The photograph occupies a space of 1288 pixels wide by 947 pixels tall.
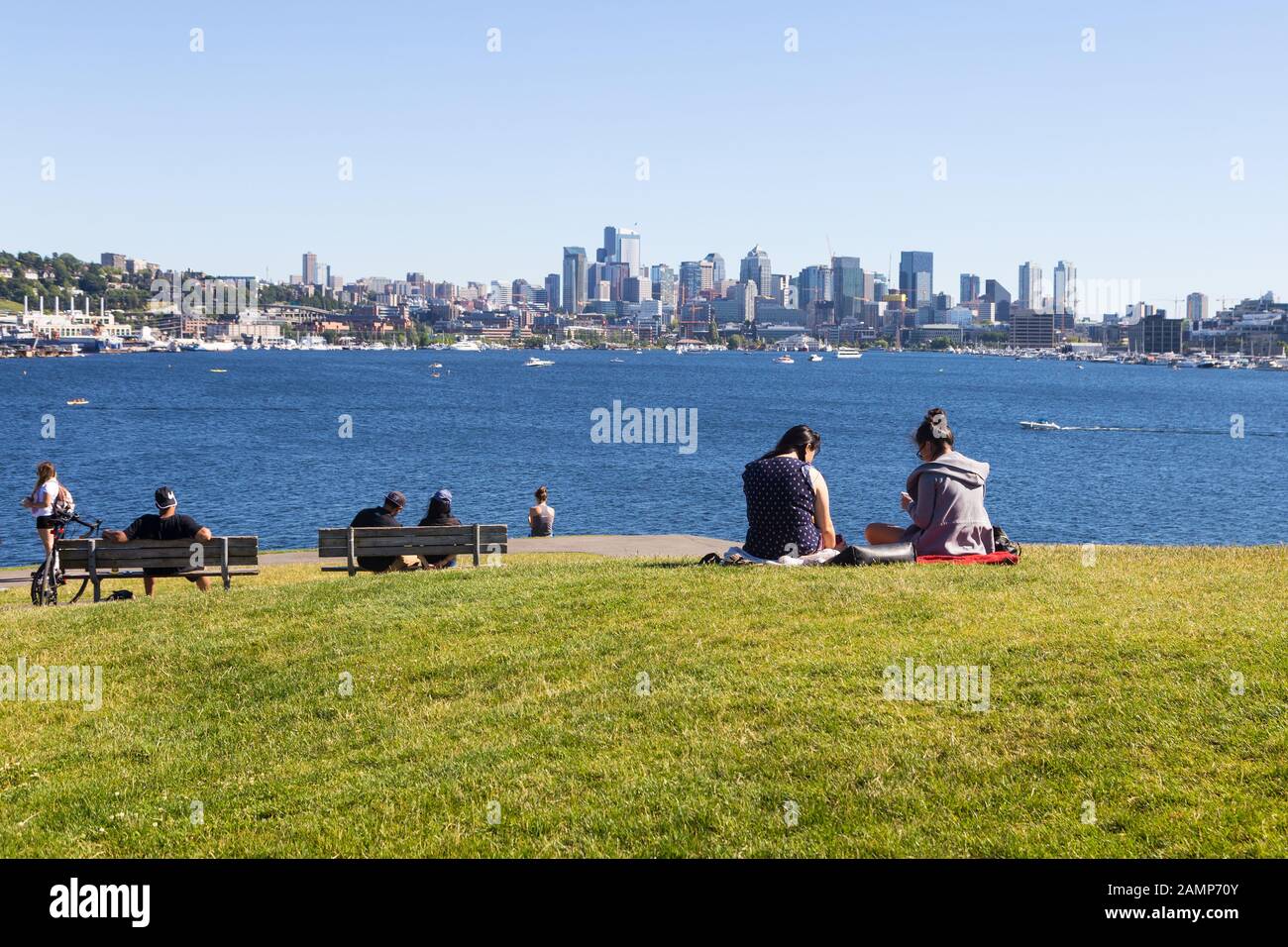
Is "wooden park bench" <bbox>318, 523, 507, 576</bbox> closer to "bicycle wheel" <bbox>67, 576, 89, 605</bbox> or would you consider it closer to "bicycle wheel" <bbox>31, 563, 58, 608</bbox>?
"bicycle wheel" <bbox>67, 576, 89, 605</bbox>

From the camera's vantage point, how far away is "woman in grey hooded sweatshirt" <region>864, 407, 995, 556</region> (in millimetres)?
11148

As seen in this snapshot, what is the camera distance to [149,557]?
47.9 ft

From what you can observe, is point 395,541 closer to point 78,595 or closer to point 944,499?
point 78,595

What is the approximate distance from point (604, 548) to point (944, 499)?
10.1m

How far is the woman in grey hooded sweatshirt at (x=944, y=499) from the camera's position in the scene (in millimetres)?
11148

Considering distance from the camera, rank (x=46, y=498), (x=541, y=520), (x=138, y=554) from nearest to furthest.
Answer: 1. (x=138, y=554)
2. (x=46, y=498)
3. (x=541, y=520)

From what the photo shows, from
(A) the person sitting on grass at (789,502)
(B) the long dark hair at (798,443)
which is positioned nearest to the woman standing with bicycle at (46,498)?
(A) the person sitting on grass at (789,502)

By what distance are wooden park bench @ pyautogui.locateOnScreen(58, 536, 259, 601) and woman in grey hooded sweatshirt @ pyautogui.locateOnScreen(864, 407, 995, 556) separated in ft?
25.2

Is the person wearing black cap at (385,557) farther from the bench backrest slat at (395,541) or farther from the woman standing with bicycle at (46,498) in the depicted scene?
the woman standing with bicycle at (46,498)

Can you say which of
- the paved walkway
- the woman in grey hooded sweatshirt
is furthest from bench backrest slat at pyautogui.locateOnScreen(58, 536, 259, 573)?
the woman in grey hooded sweatshirt

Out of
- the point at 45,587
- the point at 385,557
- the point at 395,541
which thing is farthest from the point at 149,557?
the point at 395,541
